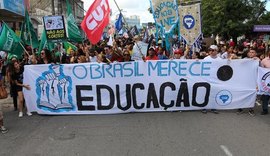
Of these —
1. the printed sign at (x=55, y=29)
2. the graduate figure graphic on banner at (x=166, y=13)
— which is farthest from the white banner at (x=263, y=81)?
the printed sign at (x=55, y=29)

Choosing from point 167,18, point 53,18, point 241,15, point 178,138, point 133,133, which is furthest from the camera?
point 241,15

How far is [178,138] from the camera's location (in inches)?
253

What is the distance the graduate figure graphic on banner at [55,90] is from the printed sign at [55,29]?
141 inches

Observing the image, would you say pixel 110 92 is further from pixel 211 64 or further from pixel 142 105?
pixel 211 64

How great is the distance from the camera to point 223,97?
865 cm

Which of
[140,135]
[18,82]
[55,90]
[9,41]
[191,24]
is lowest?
[140,135]

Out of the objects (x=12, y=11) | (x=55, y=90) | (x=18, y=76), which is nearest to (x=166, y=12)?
(x=55, y=90)

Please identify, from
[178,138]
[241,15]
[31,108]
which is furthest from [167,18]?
[241,15]

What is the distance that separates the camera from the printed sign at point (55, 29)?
40.3 feet

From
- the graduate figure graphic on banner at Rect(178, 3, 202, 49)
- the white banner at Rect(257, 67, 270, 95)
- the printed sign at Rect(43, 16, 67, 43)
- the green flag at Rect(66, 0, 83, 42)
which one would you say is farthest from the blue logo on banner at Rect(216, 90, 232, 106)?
the green flag at Rect(66, 0, 83, 42)

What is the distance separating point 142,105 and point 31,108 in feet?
9.15

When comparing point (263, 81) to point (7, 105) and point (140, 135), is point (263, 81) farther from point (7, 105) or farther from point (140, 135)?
point (7, 105)

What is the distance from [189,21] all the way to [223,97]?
342 centimetres

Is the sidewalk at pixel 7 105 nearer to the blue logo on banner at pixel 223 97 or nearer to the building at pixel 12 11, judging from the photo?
the blue logo on banner at pixel 223 97
